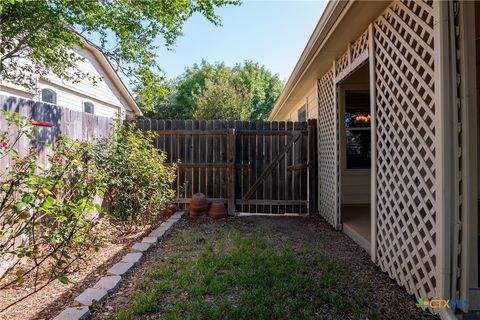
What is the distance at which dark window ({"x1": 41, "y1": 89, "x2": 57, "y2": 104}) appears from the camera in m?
8.22

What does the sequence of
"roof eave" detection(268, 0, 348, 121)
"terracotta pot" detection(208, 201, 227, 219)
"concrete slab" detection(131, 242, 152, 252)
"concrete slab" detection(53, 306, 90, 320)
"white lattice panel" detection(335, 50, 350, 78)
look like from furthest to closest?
"terracotta pot" detection(208, 201, 227, 219) < "white lattice panel" detection(335, 50, 350, 78) < "concrete slab" detection(131, 242, 152, 252) < "roof eave" detection(268, 0, 348, 121) < "concrete slab" detection(53, 306, 90, 320)

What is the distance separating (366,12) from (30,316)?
13.6ft

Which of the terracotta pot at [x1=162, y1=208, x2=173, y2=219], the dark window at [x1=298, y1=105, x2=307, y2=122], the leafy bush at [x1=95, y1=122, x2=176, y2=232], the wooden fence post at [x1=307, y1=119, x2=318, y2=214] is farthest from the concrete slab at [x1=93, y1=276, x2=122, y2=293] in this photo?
the dark window at [x1=298, y1=105, x2=307, y2=122]

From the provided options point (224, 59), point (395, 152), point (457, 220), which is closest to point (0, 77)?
point (395, 152)

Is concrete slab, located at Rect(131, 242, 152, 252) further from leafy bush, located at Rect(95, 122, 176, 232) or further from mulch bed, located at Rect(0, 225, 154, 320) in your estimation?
leafy bush, located at Rect(95, 122, 176, 232)

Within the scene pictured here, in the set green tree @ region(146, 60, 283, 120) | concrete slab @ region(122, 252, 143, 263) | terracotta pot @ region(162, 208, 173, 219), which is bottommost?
concrete slab @ region(122, 252, 143, 263)

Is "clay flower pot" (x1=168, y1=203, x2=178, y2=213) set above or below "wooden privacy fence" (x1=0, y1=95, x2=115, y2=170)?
below

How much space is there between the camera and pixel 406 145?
2.82 m

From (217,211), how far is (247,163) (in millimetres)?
1125

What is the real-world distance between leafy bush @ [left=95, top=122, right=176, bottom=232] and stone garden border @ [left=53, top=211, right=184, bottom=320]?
40cm

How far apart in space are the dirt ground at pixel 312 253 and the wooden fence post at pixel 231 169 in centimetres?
39

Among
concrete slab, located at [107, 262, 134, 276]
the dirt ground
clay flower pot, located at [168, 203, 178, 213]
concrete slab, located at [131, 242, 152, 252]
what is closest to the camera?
the dirt ground

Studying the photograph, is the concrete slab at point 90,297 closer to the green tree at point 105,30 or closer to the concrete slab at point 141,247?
the concrete slab at point 141,247

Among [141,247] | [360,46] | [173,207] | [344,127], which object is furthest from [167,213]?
[360,46]
